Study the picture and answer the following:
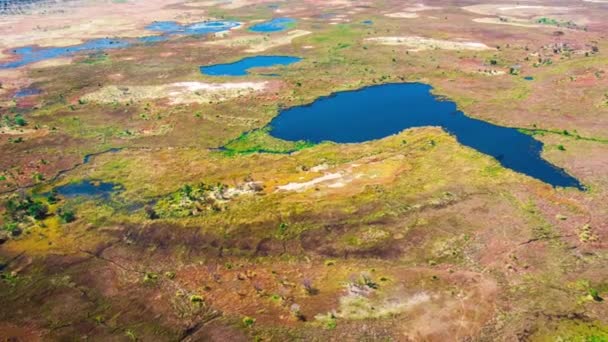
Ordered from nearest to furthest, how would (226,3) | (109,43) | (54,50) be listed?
(54,50) → (109,43) → (226,3)

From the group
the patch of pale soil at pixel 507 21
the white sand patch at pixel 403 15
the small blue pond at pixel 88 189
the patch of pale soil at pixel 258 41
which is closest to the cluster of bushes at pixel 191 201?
the small blue pond at pixel 88 189

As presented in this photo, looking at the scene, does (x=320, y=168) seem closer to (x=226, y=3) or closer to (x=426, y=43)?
(x=426, y=43)

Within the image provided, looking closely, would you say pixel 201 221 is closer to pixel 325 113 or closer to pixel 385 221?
pixel 385 221

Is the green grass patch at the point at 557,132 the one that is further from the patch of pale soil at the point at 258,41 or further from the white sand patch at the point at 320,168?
the patch of pale soil at the point at 258,41


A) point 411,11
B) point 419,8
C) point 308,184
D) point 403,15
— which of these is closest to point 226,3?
point 411,11

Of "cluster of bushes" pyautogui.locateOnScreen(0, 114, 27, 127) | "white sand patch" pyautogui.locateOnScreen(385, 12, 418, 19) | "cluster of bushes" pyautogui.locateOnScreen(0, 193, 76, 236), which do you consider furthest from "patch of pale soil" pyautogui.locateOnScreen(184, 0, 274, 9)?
"cluster of bushes" pyautogui.locateOnScreen(0, 193, 76, 236)
